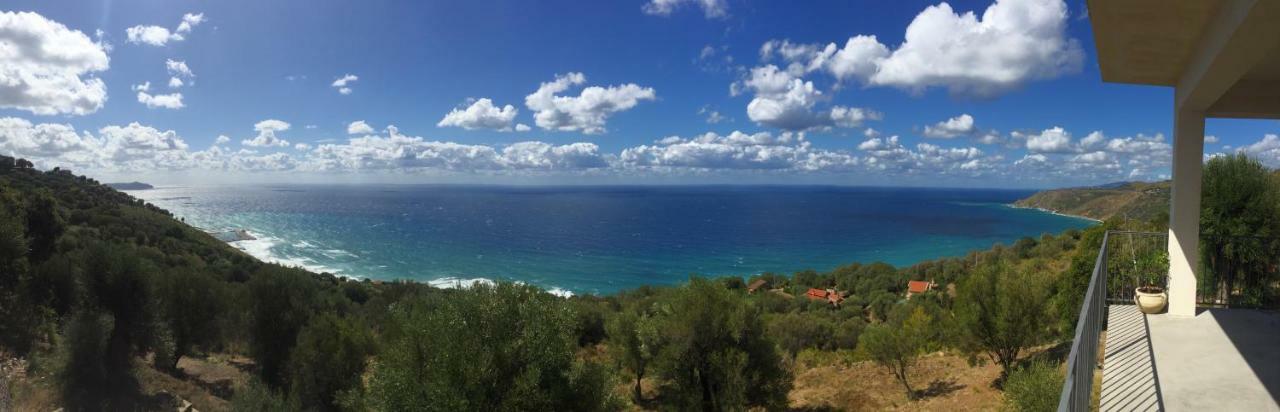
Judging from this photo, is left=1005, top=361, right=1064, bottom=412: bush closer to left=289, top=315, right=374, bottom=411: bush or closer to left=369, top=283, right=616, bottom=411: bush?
left=369, top=283, right=616, bottom=411: bush

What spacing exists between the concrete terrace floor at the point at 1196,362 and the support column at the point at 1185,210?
0.30m

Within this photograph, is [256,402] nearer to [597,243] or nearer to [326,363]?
[326,363]

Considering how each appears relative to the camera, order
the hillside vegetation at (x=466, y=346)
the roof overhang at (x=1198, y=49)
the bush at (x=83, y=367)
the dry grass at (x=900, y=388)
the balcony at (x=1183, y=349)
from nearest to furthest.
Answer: the roof overhang at (x=1198, y=49) < the balcony at (x=1183, y=349) < the hillside vegetation at (x=466, y=346) < the dry grass at (x=900, y=388) < the bush at (x=83, y=367)

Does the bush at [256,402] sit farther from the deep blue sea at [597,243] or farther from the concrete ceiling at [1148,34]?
the deep blue sea at [597,243]

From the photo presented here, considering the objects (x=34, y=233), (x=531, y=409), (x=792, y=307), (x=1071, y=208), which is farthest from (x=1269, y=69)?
(x=1071, y=208)

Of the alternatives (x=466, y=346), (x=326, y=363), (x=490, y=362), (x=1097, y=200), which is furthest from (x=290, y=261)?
(x=1097, y=200)

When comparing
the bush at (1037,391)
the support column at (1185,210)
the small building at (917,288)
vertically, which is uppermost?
the support column at (1185,210)

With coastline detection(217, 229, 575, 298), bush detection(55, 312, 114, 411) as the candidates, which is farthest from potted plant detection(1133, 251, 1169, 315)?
coastline detection(217, 229, 575, 298)

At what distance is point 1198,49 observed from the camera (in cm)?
455

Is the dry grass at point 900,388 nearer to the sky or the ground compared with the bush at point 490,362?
nearer to the ground

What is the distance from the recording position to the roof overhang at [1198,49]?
10.9 feet

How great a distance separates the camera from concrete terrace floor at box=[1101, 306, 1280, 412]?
3.91 metres

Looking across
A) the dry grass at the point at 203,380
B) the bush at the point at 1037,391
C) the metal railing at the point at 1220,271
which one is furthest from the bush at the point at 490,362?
the dry grass at the point at 203,380

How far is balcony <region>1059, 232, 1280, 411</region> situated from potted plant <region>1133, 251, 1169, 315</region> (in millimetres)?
85
